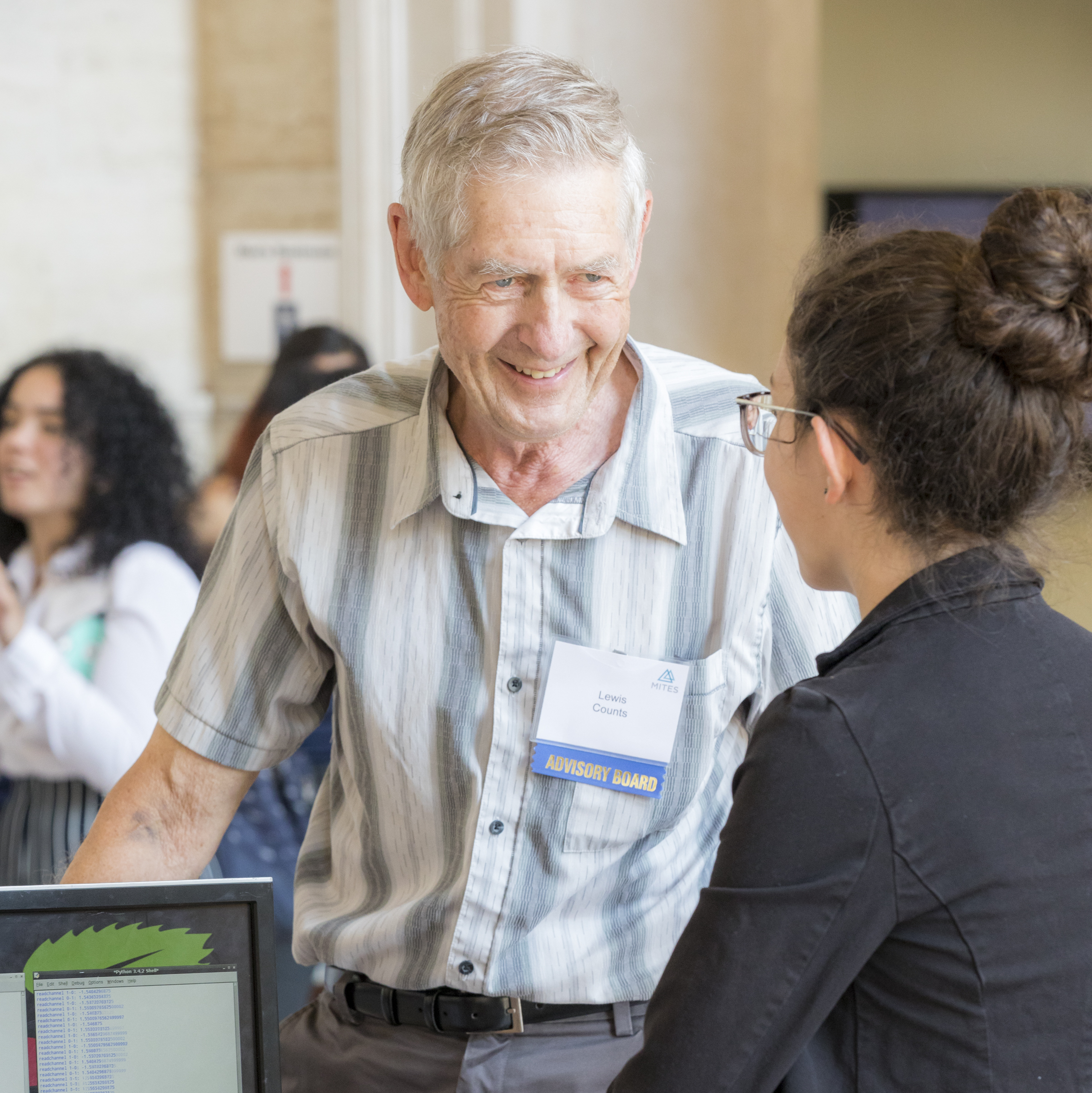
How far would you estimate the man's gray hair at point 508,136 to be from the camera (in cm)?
114

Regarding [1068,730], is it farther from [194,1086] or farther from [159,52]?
[159,52]

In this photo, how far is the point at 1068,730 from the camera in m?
0.81

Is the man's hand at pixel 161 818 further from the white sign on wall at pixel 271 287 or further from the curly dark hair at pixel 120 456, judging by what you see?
the white sign on wall at pixel 271 287

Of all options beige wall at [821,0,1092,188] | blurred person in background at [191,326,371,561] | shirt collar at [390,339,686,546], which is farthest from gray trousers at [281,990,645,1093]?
beige wall at [821,0,1092,188]

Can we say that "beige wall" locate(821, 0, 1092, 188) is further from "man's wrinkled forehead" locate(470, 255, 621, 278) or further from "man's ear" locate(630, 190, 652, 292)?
"man's wrinkled forehead" locate(470, 255, 621, 278)

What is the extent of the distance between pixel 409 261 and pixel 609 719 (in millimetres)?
502

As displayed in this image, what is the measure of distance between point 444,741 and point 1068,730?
0.61 meters

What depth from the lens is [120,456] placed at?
2.93 m

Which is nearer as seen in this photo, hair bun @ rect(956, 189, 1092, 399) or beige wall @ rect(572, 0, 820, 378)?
hair bun @ rect(956, 189, 1092, 399)

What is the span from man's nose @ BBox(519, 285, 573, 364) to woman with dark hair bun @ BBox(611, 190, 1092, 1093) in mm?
338

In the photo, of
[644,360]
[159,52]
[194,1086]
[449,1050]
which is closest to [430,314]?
[159,52]

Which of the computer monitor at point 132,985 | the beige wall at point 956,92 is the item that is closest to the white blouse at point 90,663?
the computer monitor at point 132,985

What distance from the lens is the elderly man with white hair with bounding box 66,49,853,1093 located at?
1.18m

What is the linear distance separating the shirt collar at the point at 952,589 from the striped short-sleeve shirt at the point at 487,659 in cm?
38
